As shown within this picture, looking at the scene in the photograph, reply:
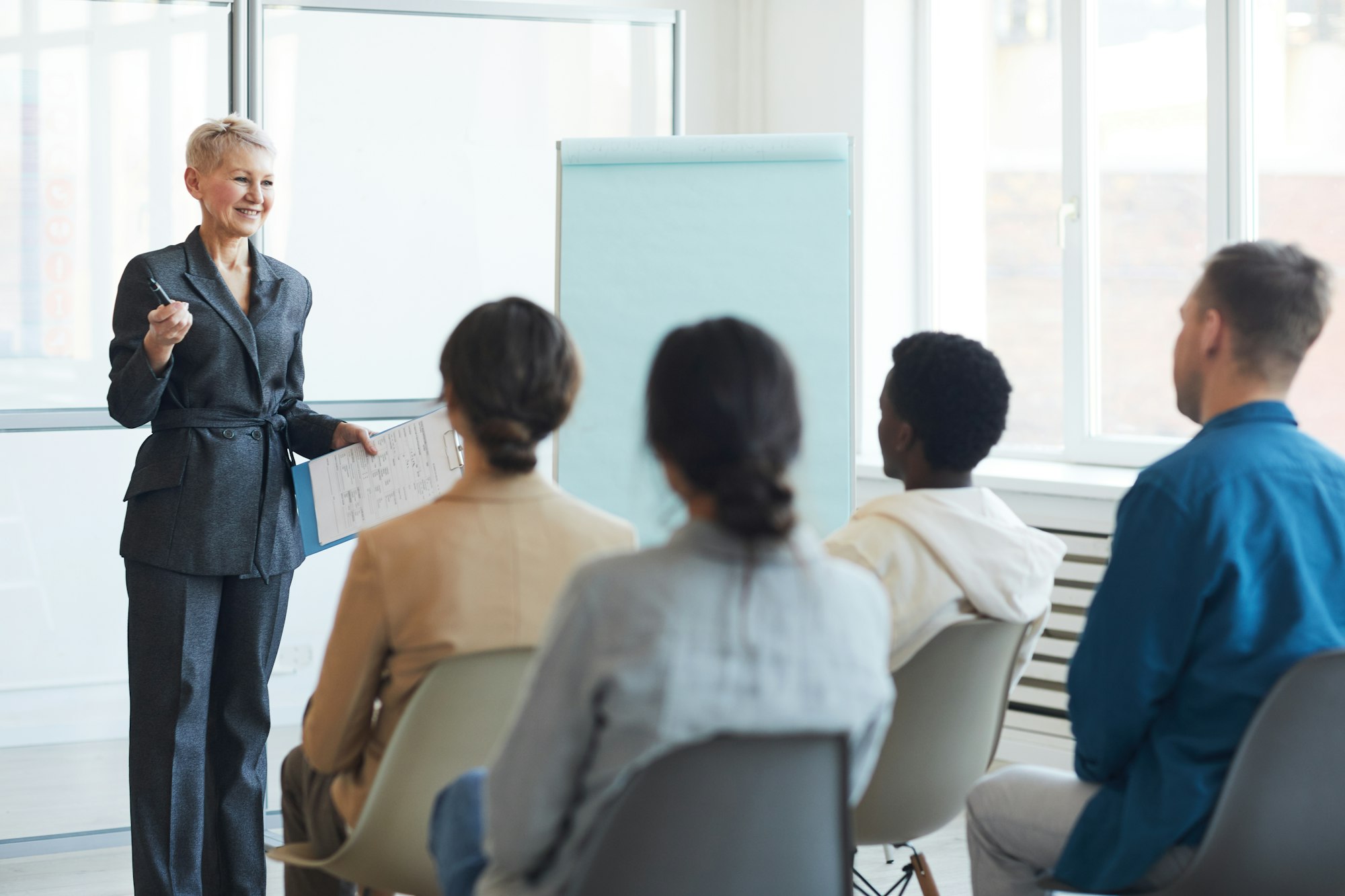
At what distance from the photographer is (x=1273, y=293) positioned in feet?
5.18

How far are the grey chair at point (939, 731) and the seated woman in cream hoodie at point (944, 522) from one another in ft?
0.11

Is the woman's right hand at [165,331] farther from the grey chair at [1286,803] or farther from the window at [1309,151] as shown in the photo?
the window at [1309,151]

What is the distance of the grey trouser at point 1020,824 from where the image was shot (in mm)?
1651

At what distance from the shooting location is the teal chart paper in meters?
2.96

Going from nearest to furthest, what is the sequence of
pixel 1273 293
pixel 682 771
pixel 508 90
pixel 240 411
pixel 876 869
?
pixel 682 771
pixel 1273 293
pixel 240 411
pixel 876 869
pixel 508 90

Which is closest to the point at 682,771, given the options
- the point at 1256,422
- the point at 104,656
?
the point at 1256,422

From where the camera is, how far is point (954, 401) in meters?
1.92

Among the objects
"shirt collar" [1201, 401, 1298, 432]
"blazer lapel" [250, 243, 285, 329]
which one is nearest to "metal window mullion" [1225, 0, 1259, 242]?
"shirt collar" [1201, 401, 1298, 432]

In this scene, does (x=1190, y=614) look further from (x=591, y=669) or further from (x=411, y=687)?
(x=411, y=687)

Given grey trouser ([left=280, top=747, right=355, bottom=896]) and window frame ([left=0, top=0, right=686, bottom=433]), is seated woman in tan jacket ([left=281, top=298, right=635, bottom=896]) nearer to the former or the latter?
grey trouser ([left=280, top=747, right=355, bottom=896])

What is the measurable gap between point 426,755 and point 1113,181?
3165 mm

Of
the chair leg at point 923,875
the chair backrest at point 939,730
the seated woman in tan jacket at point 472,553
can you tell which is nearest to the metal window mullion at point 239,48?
the seated woman in tan jacket at point 472,553

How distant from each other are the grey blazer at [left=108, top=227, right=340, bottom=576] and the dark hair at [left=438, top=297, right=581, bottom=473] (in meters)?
0.97

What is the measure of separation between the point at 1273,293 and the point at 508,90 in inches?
86.5
